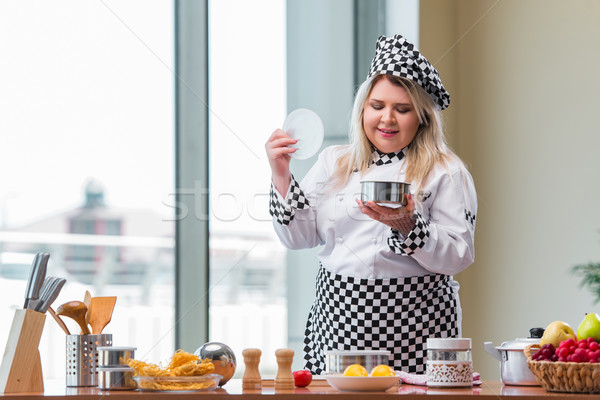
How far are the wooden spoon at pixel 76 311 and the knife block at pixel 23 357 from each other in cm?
6

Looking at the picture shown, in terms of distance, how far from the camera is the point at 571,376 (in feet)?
4.91

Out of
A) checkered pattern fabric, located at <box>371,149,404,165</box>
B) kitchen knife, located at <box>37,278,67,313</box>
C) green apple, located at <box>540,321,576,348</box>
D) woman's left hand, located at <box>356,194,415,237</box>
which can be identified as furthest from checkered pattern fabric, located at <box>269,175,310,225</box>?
green apple, located at <box>540,321,576,348</box>

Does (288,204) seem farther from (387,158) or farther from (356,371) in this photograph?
(356,371)

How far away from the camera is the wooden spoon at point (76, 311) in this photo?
175 cm

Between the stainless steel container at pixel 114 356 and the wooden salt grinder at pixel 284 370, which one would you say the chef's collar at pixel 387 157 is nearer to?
the wooden salt grinder at pixel 284 370

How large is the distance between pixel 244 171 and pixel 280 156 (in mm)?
1193

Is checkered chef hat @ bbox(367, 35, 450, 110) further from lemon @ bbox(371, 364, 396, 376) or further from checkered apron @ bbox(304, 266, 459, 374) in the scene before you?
lemon @ bbox(371, 364, 396, 376)

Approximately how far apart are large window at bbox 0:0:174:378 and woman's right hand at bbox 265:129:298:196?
843 millimetres

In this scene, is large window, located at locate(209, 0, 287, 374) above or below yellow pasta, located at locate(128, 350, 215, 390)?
above

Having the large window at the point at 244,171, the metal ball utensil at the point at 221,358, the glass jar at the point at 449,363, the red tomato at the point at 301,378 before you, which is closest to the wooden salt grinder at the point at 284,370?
the red tomato at the point at 301,378

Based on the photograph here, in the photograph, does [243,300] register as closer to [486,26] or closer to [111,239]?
[111,239]

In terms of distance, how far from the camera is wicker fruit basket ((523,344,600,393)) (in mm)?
1489

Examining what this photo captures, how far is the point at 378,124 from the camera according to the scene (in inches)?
87.0

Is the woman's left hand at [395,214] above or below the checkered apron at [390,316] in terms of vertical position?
above
